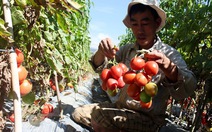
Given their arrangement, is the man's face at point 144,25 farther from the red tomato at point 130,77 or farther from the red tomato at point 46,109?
the red tomato at point 46,109

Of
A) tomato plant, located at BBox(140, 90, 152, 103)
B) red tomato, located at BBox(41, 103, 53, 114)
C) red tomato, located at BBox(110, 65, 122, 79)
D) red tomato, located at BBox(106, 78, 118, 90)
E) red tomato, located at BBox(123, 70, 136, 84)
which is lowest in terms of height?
red tomato, located at BBox(41, 103, 53, 114)

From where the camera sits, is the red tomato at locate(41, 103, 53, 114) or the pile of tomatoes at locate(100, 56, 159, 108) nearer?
the pile of tomatoes at locate(100, 56, 159, 108)

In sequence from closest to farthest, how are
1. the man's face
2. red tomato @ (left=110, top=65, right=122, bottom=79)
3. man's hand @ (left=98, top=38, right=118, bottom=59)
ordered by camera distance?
red tomato @ (left=110, top=65, right=122, bottom=79)
man's hand @ (left=98, top=38, right=118, bottom=59)
the man's face

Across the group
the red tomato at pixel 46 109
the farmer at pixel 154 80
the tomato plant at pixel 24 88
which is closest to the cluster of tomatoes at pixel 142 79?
the farmer at pixel 154 80

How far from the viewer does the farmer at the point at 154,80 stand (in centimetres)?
174

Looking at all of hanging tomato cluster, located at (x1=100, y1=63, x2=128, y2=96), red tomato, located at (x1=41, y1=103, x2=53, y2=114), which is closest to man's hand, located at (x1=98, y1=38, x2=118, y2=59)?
hanging tomato cluster, located at (x1=100, y1=63, x2=128, y2=96)

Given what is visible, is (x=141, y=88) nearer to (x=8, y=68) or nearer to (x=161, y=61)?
(x=161, y=61)

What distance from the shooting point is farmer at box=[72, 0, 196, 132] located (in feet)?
5.72

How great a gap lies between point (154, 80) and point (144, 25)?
38 centimetres

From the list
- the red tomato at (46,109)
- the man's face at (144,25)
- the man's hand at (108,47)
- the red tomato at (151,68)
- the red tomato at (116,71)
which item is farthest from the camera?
the red tomato at (46,109)

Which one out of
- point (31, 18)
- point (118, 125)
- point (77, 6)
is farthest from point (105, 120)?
point (77, 6)

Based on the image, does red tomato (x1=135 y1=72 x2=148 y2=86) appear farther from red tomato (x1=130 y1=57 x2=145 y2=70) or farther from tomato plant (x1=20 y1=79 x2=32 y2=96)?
tomato plant (x1=20 y1=79 x2=32 y2=96)

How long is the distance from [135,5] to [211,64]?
62cm

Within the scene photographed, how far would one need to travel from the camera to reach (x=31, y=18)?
1.00 metres
